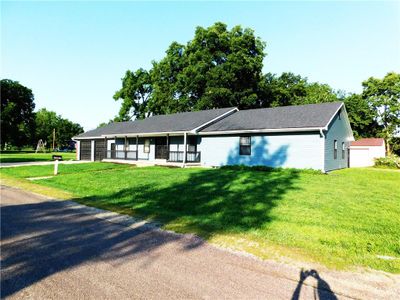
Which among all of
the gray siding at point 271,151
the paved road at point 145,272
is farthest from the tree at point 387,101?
the paved road at point 145,272

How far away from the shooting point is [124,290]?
389 cm

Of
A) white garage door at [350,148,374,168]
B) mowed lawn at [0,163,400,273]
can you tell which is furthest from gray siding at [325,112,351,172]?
white garage door at [350,148,374,168]

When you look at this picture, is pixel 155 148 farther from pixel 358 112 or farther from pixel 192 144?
pixel 358 112

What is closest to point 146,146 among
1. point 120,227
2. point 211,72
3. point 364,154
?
point 211,72

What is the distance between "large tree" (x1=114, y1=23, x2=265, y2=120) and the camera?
40.0 m

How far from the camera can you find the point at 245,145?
21500 millimetres

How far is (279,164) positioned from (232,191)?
8970 millimetres

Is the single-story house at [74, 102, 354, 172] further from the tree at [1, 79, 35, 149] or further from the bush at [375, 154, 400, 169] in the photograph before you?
the tree at [1, 79, 35, 149]

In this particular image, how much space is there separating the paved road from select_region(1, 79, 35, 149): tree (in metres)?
39.0

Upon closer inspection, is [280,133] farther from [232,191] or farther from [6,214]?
[6,214]

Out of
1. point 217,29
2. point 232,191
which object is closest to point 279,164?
point 232,191

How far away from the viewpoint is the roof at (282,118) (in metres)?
19.0

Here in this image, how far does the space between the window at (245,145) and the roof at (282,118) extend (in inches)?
30.6

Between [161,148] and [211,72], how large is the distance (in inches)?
686
